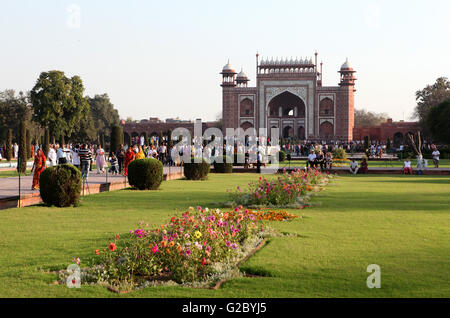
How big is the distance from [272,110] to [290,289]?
50.5 m

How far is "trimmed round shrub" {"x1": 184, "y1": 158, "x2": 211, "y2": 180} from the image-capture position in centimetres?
1536

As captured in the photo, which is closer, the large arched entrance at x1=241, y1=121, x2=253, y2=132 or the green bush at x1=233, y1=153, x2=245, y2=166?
the green bush at x1=233, y1=153, x2=245, y2=166

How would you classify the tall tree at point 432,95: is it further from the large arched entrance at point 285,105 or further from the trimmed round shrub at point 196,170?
the trimmed round shrub at point 196,170

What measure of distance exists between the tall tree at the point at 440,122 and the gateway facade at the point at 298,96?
1418 centimetres

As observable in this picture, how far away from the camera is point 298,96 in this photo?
1913 inches

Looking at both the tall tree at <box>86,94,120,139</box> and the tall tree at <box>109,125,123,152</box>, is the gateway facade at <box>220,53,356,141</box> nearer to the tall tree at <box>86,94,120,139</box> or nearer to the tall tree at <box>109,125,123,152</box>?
the tall tree at <box>86,94,120,139</box>

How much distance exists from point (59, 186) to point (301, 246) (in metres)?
Result: 4.77

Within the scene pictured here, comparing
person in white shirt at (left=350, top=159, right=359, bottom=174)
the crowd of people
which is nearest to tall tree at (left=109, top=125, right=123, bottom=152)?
the crowd of people

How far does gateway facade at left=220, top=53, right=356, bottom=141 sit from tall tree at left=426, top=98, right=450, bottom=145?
14178 millimetres

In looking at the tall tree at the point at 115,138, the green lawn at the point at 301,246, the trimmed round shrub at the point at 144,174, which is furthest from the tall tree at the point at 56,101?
the green lawn at the point at 301,246

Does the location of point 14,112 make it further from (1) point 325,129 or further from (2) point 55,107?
(1) point 325,129

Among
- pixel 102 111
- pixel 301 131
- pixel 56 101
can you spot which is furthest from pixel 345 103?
pixel 102 111

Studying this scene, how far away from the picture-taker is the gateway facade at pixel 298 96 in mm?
48031

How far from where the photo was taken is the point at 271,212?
754cm
